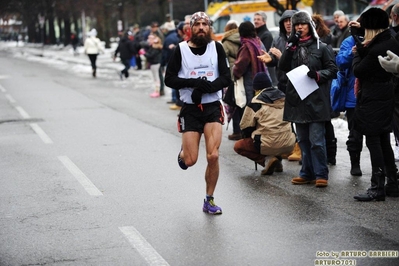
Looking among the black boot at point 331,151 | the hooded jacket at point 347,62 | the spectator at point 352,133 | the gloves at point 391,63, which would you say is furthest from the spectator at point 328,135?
the gloves at point 391,63

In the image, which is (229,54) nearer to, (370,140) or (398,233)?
(370,140)

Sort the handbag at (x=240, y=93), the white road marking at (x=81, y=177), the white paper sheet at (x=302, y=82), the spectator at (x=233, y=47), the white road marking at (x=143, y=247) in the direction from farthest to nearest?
the spectator at (x=233, y=47) < the handbag at (x=240, y=93) < the white road marking at (x=81, y=177) < the white paper sheet at (x=302, y=82) < the white road marking at (x=143, y=247)

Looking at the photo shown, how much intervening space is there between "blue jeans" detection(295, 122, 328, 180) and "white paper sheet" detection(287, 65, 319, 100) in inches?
14.8

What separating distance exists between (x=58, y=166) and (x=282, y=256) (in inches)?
213

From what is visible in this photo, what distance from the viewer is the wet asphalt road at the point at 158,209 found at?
21.4 feet

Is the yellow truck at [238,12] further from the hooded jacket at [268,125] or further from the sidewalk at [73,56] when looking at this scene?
the hooded jacket at [268,125]

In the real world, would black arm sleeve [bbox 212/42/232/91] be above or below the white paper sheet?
above

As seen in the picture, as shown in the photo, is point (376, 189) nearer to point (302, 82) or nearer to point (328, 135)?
point (302, 82)

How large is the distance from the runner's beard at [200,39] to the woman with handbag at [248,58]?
164 inches

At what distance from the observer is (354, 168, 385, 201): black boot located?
833 centimetres

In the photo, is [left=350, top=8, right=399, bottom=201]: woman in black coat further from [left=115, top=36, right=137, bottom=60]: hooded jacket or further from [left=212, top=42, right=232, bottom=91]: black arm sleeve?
[left=115, top=36, right=137, bottom=60]: hooded jacket

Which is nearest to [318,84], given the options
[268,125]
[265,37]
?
[268,125]

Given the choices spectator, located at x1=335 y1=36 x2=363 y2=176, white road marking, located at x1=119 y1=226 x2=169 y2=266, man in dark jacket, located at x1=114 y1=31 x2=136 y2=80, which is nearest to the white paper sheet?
spectator, located at x1=335 y1=36 x2=363 y2=176

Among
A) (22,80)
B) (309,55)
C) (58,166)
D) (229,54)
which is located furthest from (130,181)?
(22,80)
